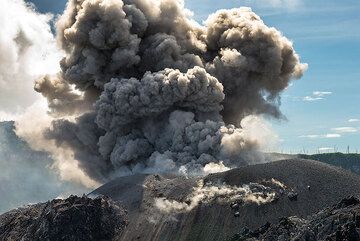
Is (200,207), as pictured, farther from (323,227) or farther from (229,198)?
(323,227)

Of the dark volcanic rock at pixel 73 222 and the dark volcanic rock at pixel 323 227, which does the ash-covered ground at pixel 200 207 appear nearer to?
the dark volcanic rock at pixel 73 222

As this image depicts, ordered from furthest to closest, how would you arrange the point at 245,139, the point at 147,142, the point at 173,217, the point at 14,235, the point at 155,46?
1. the point at 155,46
2. the point at 147,142
3. the point at 245,139
4. the point at 14,235
5. the point at 173,217

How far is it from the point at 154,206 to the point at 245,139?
33.4 m

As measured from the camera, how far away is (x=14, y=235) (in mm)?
101562

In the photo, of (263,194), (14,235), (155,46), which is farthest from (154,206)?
(155,46)

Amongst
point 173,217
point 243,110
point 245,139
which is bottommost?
point 173,217

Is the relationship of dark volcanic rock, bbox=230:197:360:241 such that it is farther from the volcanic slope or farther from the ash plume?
the ash plume

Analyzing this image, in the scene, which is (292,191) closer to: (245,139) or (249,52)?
(245,139)

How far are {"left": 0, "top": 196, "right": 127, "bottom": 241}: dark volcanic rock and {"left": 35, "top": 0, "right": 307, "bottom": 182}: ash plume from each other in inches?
942

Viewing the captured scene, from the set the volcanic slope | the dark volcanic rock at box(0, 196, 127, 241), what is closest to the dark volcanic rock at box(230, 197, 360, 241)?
the volcanic slope

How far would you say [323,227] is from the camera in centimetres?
6812

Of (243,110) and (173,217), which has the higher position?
(243,110)

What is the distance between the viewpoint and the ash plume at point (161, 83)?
415ft

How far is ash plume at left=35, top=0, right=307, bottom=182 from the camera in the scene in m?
126
